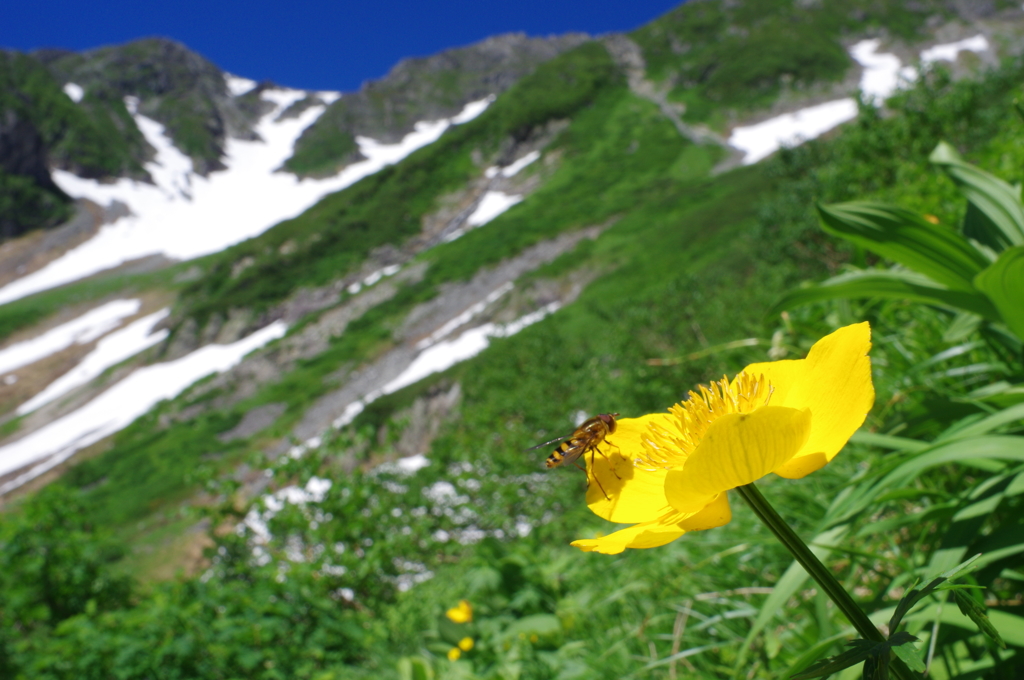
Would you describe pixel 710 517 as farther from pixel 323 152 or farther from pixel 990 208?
pixel 323 152

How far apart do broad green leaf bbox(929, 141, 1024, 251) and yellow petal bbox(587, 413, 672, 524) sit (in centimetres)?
120

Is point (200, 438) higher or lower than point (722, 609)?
lower

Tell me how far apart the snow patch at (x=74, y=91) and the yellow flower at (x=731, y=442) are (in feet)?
346

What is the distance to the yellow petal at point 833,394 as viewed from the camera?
493 millimetres

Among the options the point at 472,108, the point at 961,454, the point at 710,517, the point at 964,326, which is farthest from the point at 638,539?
the point at 472,108

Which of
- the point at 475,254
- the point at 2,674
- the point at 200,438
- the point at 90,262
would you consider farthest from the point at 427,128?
the point at 2,674

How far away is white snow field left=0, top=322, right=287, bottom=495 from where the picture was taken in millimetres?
34438

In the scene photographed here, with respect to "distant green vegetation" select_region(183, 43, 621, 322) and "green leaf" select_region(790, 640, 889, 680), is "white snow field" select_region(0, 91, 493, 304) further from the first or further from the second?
"green leaf" select_region(790, 640, 889, 680)

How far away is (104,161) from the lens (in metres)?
70.9

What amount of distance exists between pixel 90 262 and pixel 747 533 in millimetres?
75171

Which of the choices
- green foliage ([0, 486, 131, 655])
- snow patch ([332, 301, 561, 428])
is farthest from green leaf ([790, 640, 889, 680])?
snow patch ([332, 301, 561, 428])

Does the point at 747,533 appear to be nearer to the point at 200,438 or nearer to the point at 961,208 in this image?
the point at 961,208

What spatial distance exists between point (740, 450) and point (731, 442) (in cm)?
1

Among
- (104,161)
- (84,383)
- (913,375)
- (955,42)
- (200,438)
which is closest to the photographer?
(913,375)
